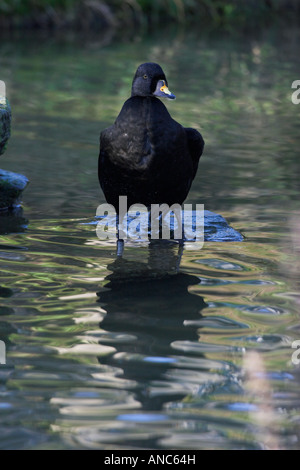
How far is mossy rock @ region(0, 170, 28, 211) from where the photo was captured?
6.51 metres

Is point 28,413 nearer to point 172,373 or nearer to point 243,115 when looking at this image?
point 172,373

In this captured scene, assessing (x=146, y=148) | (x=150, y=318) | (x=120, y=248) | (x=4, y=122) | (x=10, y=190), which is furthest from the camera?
(x=10, y=190)

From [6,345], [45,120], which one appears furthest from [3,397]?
[45,120]

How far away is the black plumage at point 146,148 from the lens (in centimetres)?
513

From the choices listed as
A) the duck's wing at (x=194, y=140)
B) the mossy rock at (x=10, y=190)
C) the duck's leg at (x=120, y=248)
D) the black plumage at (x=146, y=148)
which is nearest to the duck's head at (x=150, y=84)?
the black plumage at (x=146, y=148)

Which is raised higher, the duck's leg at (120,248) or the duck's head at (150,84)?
the duck's head at (150,84)

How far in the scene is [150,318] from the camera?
4176 millimetres

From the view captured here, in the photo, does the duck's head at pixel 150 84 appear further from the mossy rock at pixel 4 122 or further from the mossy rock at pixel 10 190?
the mossy rock at pixel 10 190

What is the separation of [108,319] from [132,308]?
19cm

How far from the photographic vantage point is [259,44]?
19766 millimetres

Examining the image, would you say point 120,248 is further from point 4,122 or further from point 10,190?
point 4,122

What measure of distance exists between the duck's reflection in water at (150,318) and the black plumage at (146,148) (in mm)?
442

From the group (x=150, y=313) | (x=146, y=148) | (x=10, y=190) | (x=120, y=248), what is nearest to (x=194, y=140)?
(x=146, y=148)

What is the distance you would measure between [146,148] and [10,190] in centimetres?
178
